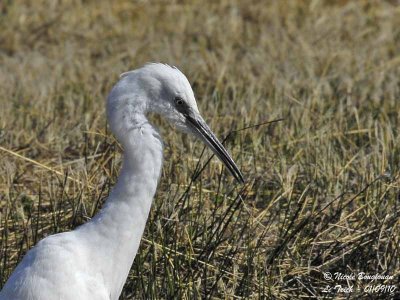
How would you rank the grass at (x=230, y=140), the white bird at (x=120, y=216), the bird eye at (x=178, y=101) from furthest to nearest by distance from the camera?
the grass at (x=230, y=140)
the bird eye at (x=178, y=101)
the white bird at (x=120, y=216)

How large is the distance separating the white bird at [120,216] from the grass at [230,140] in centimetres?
48

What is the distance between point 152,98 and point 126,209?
0.39 m

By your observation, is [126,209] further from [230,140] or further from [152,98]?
[230,140]

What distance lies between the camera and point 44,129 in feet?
18.4

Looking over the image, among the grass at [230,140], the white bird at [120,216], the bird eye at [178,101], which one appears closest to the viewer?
the white bird at [120,216]

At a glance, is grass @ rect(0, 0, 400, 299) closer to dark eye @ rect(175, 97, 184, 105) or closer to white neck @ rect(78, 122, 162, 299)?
white neck @ rect(78, 122, 162, 299)

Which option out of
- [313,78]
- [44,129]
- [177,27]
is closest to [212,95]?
[313,78]

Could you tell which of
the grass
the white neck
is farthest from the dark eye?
the grass

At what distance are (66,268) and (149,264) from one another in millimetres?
791

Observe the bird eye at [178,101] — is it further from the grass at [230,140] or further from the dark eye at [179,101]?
the grass at [230,140]

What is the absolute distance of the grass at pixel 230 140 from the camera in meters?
4.27

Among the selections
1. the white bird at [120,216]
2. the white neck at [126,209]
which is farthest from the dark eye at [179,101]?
the white neck at [126,209]

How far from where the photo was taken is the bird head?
349 cm

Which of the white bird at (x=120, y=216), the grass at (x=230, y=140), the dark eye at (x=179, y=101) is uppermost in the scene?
the dark eye at (x=179, y=101)
